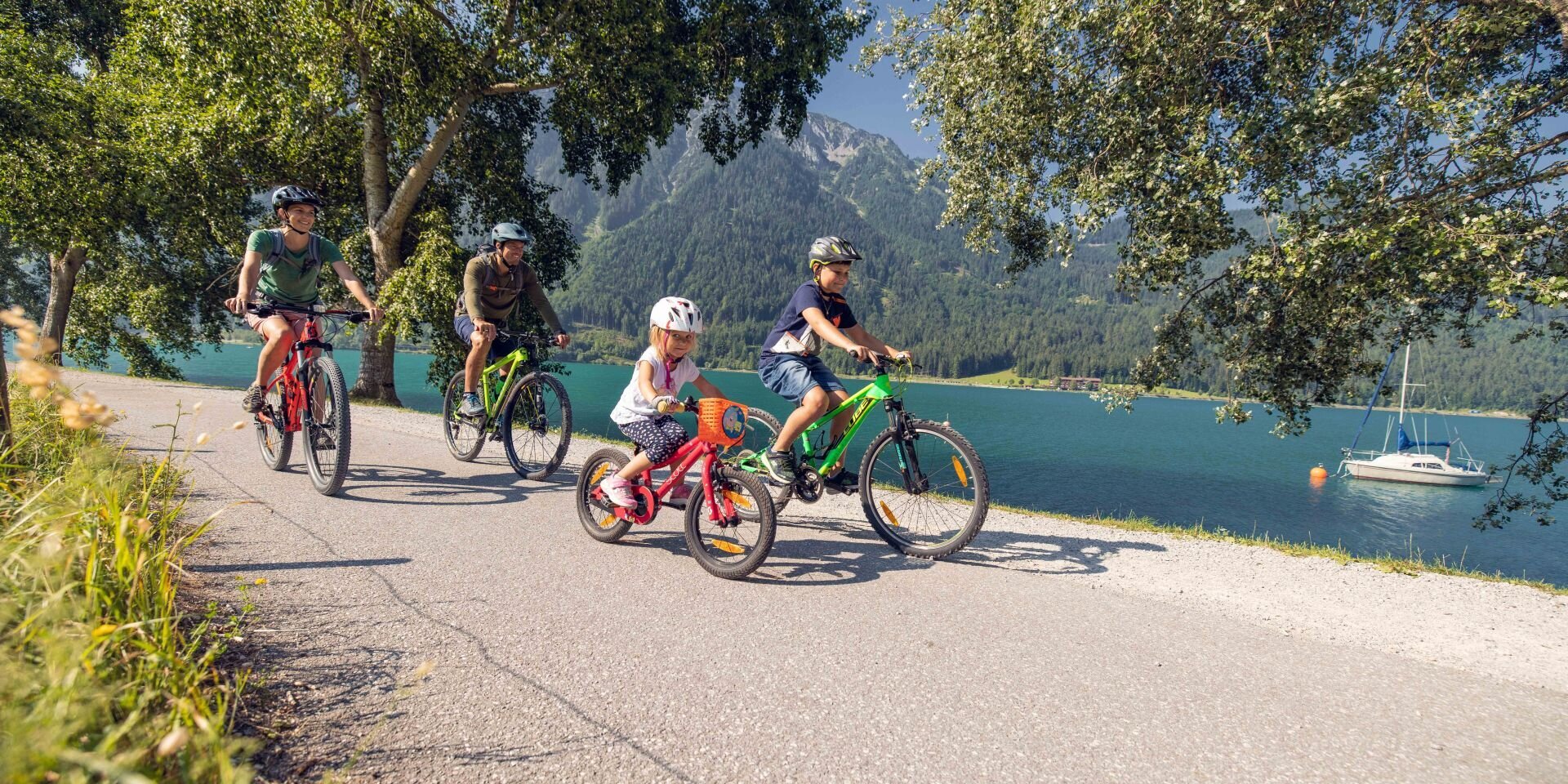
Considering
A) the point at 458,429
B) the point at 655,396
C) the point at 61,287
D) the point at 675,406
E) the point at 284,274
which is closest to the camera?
the point at 675,406

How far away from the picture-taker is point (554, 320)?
7.15m

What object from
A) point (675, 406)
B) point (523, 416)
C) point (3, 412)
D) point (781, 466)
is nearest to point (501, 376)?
point (523, 416)

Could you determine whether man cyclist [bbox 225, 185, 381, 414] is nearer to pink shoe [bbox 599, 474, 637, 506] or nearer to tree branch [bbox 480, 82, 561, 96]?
pink shoe [bbox 599, 474, 637, 506]

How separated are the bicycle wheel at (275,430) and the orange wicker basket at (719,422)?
167 inches

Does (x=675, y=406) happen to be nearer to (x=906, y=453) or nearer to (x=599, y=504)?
(x=599, y=504)

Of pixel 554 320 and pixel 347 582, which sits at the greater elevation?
pixel 554 320

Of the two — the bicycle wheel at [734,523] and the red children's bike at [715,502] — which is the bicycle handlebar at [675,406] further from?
the bicycle wheel at [734,523]

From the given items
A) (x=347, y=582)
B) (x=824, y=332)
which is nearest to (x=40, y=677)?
(x=347, y=582)

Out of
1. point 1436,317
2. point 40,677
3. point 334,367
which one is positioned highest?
point 1436,317

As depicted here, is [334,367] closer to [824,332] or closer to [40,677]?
[824,332]

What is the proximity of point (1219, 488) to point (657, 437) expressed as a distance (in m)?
47.2

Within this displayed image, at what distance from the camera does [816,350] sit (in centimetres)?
531

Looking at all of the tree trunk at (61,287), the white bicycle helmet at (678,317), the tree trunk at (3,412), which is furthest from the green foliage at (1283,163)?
the tree trunk at (61,287)

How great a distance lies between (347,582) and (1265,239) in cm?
1107
